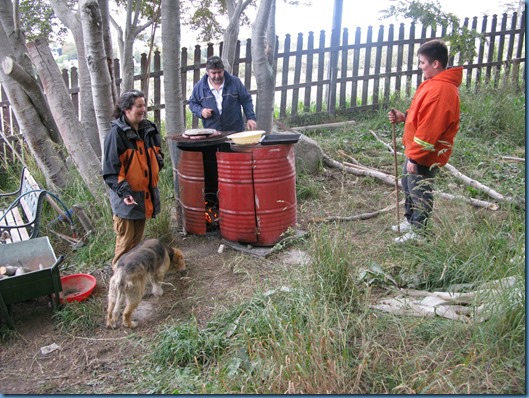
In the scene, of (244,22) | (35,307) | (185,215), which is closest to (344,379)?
(35,307)

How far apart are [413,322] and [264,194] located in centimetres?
245

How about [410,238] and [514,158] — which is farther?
[514,158]

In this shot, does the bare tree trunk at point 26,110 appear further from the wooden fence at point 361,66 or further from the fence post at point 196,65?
the fence post at point 196,65

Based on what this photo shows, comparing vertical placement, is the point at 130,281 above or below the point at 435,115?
below

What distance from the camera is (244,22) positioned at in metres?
11.2

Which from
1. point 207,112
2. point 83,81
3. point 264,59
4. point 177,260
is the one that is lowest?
point 177,260

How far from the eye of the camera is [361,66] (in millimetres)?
11773

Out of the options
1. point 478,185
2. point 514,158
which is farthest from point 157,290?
point 514,158

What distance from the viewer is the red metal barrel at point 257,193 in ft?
17.4

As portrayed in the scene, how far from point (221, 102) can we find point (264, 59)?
1.32m

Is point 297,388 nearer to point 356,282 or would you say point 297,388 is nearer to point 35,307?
point 356,282

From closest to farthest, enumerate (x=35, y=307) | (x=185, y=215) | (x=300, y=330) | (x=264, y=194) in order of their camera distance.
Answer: (x=300, y=330) < (x=35, y=307) < (x=264, y=194) < (x=185, y=215)

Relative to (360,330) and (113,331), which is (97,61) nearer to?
(113,331)

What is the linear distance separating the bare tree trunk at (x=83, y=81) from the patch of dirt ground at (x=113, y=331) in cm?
238
